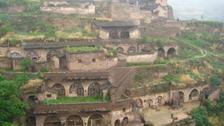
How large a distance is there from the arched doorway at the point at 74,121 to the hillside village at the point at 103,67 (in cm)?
6

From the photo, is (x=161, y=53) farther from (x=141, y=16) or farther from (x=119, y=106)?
(x=119, y=106)

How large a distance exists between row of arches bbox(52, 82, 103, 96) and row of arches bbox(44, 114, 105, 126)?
354 centimetres

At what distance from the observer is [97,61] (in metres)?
Result: 43.4

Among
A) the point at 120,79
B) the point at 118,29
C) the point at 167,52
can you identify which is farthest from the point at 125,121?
the point at 118,29

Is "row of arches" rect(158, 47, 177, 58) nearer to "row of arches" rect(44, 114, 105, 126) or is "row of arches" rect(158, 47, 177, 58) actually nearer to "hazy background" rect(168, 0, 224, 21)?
"row of arches" rect(44, 114, 105, 126)

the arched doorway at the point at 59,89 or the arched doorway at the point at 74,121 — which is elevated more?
the arched doorway at the point at 59,89

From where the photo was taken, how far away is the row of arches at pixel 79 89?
40438 mm

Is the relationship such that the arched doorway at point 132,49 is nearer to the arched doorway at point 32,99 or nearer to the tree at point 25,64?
the tree at point 25,64

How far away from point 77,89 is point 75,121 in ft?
15.8

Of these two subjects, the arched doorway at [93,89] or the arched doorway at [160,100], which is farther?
the arched doorway at [160,100]

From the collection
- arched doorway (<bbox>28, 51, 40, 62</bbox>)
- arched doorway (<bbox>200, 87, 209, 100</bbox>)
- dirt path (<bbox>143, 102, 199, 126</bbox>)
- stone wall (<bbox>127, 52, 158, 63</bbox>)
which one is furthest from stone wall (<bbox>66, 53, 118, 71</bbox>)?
arched doorway (<bbox>200, 87, 209, 100</bbox>)

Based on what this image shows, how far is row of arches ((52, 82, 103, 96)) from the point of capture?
4044cm

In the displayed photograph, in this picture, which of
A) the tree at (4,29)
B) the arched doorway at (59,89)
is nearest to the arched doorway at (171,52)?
the arched doorway at (59,89)

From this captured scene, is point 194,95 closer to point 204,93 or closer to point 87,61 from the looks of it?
point 204,93
